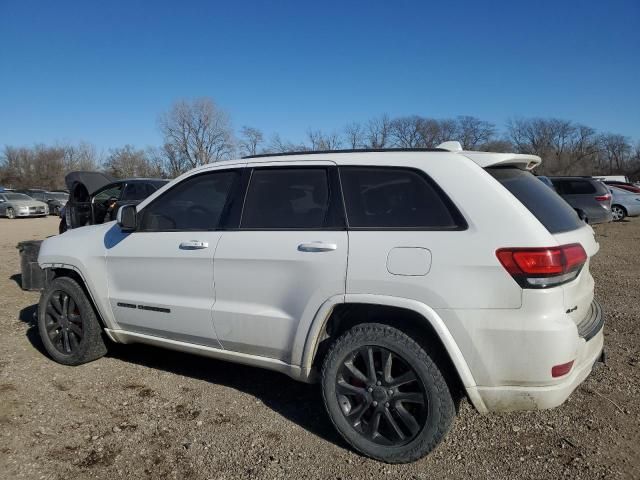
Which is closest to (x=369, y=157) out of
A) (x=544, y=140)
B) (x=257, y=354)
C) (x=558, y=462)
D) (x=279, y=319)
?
(x=279, y=319)

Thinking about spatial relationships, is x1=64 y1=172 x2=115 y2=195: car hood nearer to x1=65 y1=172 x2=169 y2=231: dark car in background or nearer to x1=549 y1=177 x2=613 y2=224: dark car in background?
x1=65 y1=172 x2=169 y2=231: dark car in background

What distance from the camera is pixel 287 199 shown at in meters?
3.32

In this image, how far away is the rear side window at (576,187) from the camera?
1636 centimetres

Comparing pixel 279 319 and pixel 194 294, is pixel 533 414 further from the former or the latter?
pixel 194 294

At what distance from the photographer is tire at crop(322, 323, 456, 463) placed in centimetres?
272

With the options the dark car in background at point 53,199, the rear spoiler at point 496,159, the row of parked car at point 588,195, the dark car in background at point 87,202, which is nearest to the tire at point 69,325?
the rear spoiler at point 496,159

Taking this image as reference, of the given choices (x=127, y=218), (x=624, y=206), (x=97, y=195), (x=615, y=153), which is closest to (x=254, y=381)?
(x=127, y=218)

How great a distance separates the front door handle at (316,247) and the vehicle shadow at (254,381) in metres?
1.21

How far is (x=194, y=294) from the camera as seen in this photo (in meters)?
3.50

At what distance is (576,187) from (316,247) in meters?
16.2

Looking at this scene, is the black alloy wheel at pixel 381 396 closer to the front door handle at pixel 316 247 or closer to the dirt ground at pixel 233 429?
the dirt ground at pixel 233 429

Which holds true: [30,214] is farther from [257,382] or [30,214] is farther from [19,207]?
[257,382]

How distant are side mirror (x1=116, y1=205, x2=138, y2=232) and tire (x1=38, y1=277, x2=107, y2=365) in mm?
880

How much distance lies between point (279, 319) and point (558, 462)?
181cm
